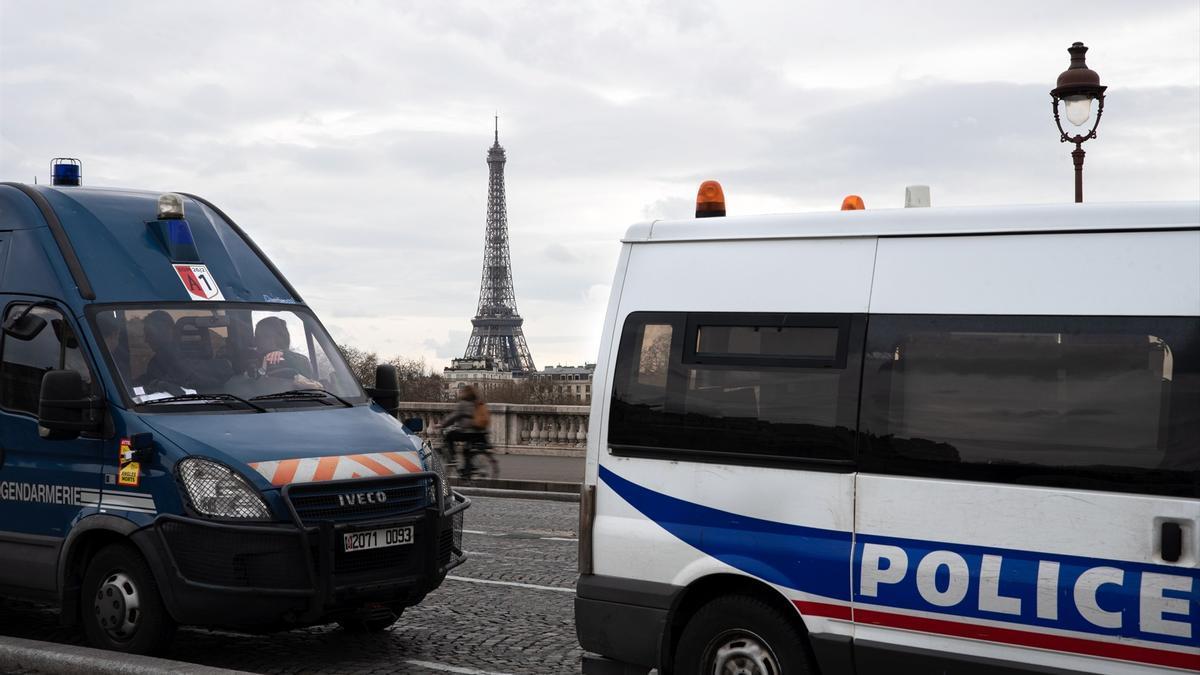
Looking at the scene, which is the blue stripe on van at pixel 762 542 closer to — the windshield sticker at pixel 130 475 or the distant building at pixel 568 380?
the windshield sticker at pixel 130 475

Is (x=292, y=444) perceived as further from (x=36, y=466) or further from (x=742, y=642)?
(x=742, y=642)

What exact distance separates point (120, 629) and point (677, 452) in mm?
3350

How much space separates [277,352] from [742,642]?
378 centimetres

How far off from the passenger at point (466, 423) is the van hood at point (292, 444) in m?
12.0

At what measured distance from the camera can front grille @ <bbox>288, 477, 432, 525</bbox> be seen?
714 centimetres

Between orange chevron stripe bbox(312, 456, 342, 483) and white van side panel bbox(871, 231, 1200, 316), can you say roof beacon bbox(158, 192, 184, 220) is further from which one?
white van side panel bbox(871, 231, 1200, 316)

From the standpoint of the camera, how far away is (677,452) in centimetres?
599

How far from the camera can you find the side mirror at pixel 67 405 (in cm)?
730

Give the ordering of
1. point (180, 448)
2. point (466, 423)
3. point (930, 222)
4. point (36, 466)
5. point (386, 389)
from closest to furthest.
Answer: point (930, 222) → point (180, 448) → point (36, 466) → point (386, 389) → point (466, 423)

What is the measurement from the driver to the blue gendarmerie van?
0.01 m

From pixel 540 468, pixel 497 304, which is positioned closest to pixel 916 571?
pixel 540 468

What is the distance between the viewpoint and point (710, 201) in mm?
6430

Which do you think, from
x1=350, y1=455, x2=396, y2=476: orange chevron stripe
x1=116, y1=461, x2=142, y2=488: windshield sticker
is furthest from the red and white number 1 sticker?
x1=350, y1=455, x2=396, y2=476: orange chevron stripe

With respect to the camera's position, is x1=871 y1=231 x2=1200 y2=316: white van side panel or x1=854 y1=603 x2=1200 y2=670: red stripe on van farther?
x1=871 y1=231 x2=1200 y2=316: white van side panel
